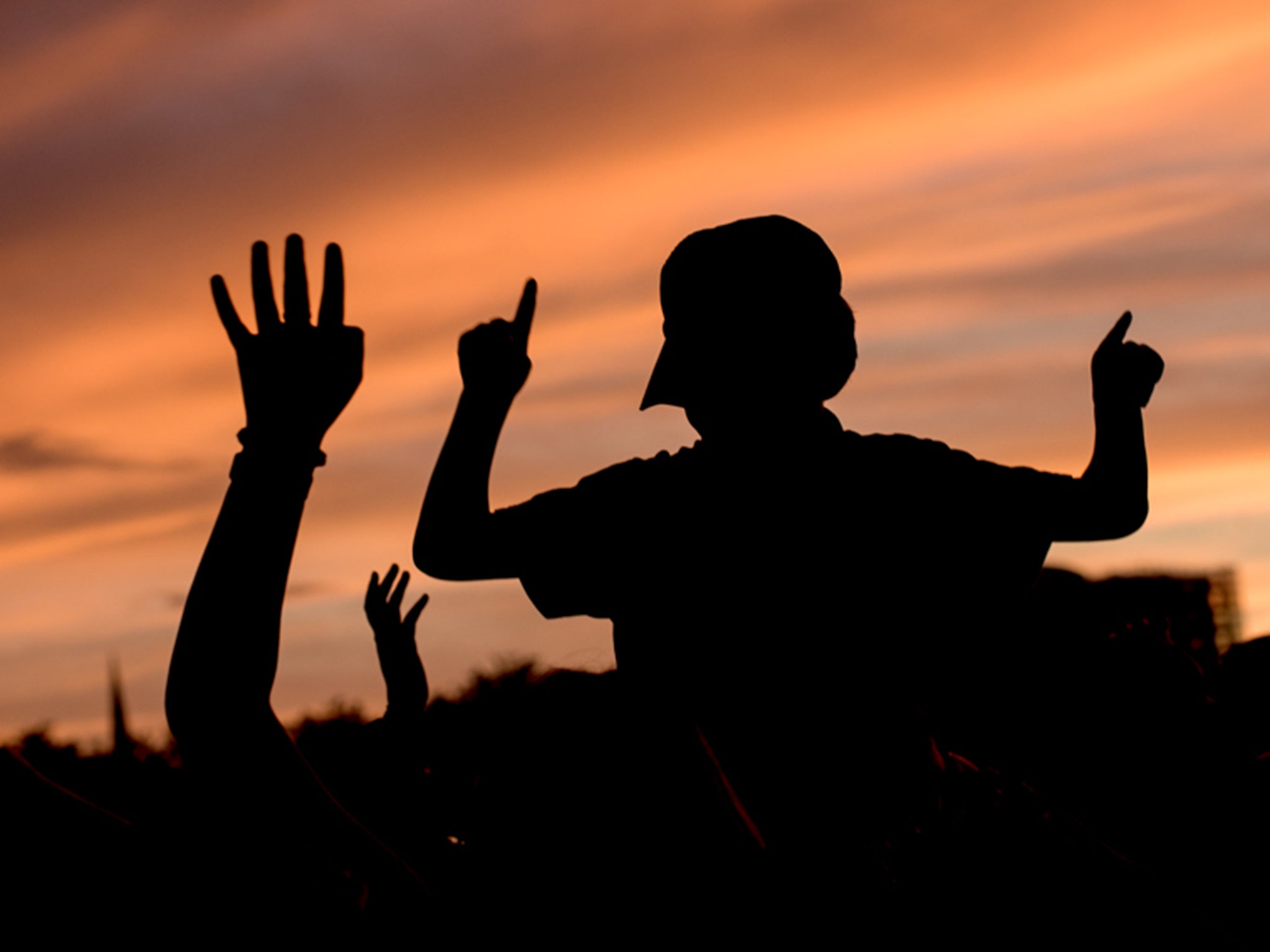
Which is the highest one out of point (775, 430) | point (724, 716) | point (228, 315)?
→ point (228, 315)

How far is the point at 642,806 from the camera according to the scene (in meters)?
2.38

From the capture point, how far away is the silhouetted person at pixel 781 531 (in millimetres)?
2906

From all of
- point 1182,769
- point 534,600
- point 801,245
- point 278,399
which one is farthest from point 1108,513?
point 278,399

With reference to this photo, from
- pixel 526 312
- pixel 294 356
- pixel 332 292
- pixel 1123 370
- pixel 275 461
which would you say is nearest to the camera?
pixel 275 461

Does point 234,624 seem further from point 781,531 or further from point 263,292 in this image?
point 781,531

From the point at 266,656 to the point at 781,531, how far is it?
1539 mm

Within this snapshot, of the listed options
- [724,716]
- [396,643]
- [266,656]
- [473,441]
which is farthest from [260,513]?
[396,643]

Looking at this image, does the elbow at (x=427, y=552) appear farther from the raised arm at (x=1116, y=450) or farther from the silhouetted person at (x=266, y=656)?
the raised arm at (x=1116, y=450)

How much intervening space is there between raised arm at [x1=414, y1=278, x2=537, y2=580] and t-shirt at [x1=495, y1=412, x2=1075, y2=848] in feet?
0.65

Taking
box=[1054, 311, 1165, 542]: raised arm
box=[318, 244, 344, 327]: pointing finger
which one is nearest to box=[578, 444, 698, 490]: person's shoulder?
box=[1054, 311, 1165, 542]: raised arm

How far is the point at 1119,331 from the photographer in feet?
11.3

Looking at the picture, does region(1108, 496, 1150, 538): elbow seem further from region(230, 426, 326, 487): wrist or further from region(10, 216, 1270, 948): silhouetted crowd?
region(230, 426, 326, 487): wrist

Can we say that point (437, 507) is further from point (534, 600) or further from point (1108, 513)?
point (1108, 513)

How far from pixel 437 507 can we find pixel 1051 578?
3.78 metres
